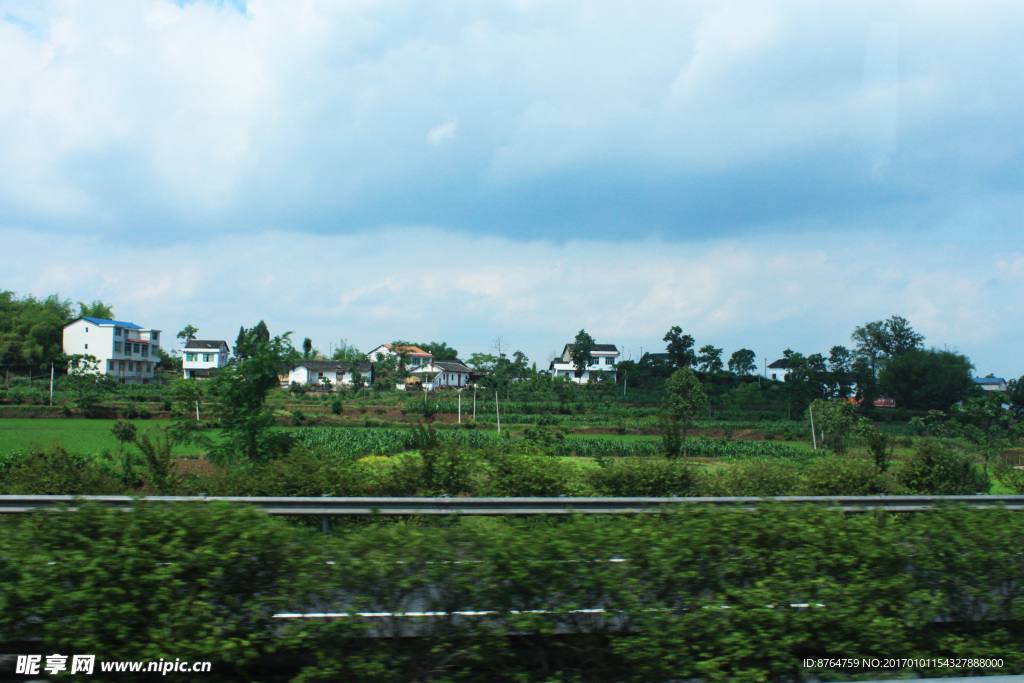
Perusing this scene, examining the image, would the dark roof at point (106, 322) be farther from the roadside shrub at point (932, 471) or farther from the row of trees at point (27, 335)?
the roadside shrub at point (932, 471)

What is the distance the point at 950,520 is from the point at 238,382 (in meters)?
12.4

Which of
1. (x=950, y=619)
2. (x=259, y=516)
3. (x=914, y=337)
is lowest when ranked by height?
(x=950, y=619)

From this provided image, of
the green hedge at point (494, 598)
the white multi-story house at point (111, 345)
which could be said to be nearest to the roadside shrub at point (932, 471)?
the green hedge at point (494, 598)

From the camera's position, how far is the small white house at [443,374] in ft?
268

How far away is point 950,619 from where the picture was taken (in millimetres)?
3951

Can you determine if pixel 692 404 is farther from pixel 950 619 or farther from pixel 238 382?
pixel 950 619

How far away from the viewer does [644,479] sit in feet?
42.6

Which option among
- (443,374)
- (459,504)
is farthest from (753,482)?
(443,374)

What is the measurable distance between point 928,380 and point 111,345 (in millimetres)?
88742

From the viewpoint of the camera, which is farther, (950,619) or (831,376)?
(831,376)

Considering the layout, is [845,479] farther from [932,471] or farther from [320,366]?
[320,366]

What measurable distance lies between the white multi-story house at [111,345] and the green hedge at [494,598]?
74.7 meters

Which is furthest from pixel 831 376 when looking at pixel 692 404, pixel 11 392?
pixel 11 392

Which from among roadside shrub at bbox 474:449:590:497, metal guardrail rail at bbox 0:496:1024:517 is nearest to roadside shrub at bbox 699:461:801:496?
roadside shrub at bbox 474:449:590:497
